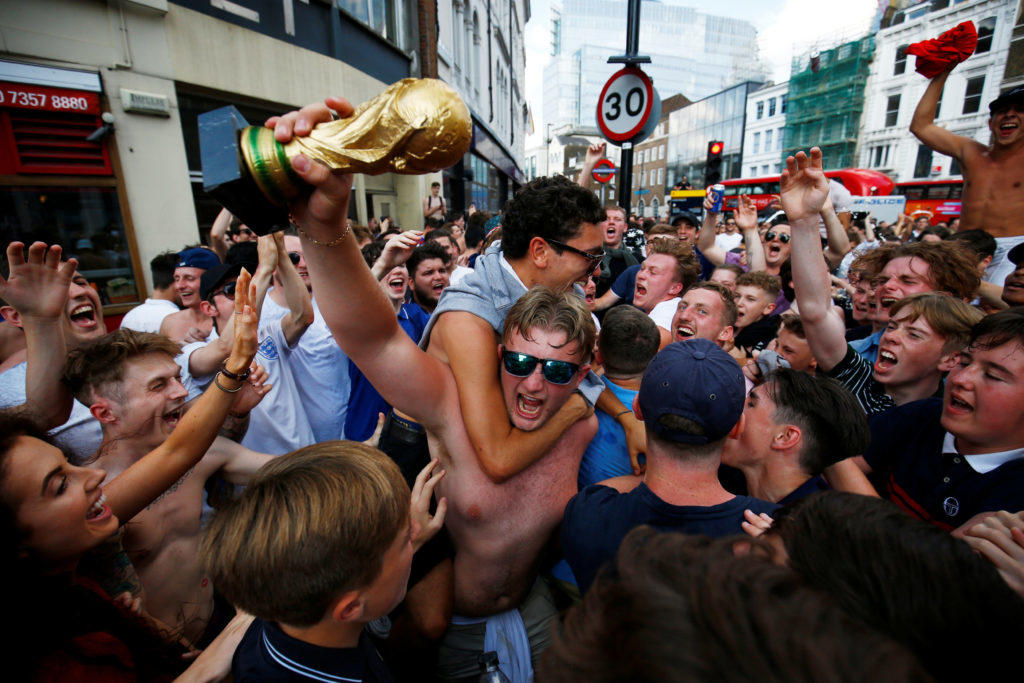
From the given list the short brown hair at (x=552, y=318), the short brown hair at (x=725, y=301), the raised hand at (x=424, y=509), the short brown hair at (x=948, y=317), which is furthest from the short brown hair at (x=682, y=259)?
the raised hand at (x=424, y=509)

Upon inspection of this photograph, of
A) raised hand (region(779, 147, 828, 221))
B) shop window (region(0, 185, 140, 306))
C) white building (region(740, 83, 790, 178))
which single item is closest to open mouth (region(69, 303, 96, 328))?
shop window (region(0, 185, 140, 306))

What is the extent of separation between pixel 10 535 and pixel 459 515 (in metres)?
1.28

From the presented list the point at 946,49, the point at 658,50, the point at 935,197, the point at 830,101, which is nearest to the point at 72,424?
the point at 946,49

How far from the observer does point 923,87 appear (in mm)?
29625

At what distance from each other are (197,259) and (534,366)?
3.42 m

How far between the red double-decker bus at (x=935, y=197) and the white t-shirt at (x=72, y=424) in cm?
2585

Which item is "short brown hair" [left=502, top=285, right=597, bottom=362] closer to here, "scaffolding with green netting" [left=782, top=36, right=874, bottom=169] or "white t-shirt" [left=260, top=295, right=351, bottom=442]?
"white t-shirt" [left=260, top=295, right=351, bottom=442]

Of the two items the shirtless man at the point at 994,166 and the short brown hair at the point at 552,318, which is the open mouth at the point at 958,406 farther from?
the shirtless man at the point at 994,166

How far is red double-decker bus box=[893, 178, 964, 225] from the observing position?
19.4 metres

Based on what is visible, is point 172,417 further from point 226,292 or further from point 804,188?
point 804,188

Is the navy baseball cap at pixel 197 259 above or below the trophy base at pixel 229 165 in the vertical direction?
below

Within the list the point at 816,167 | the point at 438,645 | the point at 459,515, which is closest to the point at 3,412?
the point at 459,515

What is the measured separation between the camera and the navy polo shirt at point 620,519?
4.74 feet

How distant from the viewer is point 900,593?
26.8 inches
